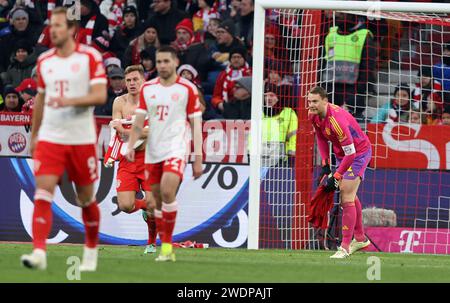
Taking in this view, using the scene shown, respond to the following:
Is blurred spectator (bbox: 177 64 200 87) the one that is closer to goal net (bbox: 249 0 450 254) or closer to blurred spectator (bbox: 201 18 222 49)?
blurred spectator (bbox: 201 18 222 49)

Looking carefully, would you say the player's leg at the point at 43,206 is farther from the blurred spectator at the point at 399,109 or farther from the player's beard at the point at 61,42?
the blurred spectator at the point at 399,109

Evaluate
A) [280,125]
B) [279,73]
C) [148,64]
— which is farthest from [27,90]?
[280,125]

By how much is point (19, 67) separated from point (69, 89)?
468 inches

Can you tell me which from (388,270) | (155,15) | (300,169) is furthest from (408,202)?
(155,15)

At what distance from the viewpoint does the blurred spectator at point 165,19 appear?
22.3 metres

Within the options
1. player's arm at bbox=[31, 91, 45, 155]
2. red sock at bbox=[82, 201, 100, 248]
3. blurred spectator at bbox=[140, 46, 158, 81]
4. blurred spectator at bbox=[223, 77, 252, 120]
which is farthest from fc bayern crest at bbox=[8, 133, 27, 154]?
red sock at bbox=[82, 201, 100, 248]

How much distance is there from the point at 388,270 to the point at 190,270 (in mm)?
2528

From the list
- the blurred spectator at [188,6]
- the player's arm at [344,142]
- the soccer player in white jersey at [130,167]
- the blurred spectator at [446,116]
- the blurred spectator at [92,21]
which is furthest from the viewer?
the blurred spectator at [188,6]

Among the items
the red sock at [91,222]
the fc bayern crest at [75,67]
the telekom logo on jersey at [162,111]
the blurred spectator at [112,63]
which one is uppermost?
the blurred spectator at [112,63]

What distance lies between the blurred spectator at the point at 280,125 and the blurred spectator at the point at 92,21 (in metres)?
5.37

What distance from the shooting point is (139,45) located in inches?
869

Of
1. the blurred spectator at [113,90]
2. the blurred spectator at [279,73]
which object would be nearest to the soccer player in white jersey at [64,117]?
the blurred spectator at [279,73]

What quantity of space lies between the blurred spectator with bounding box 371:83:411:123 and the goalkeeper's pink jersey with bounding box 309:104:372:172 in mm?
3654

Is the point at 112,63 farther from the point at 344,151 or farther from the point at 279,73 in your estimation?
the point at 344,151
